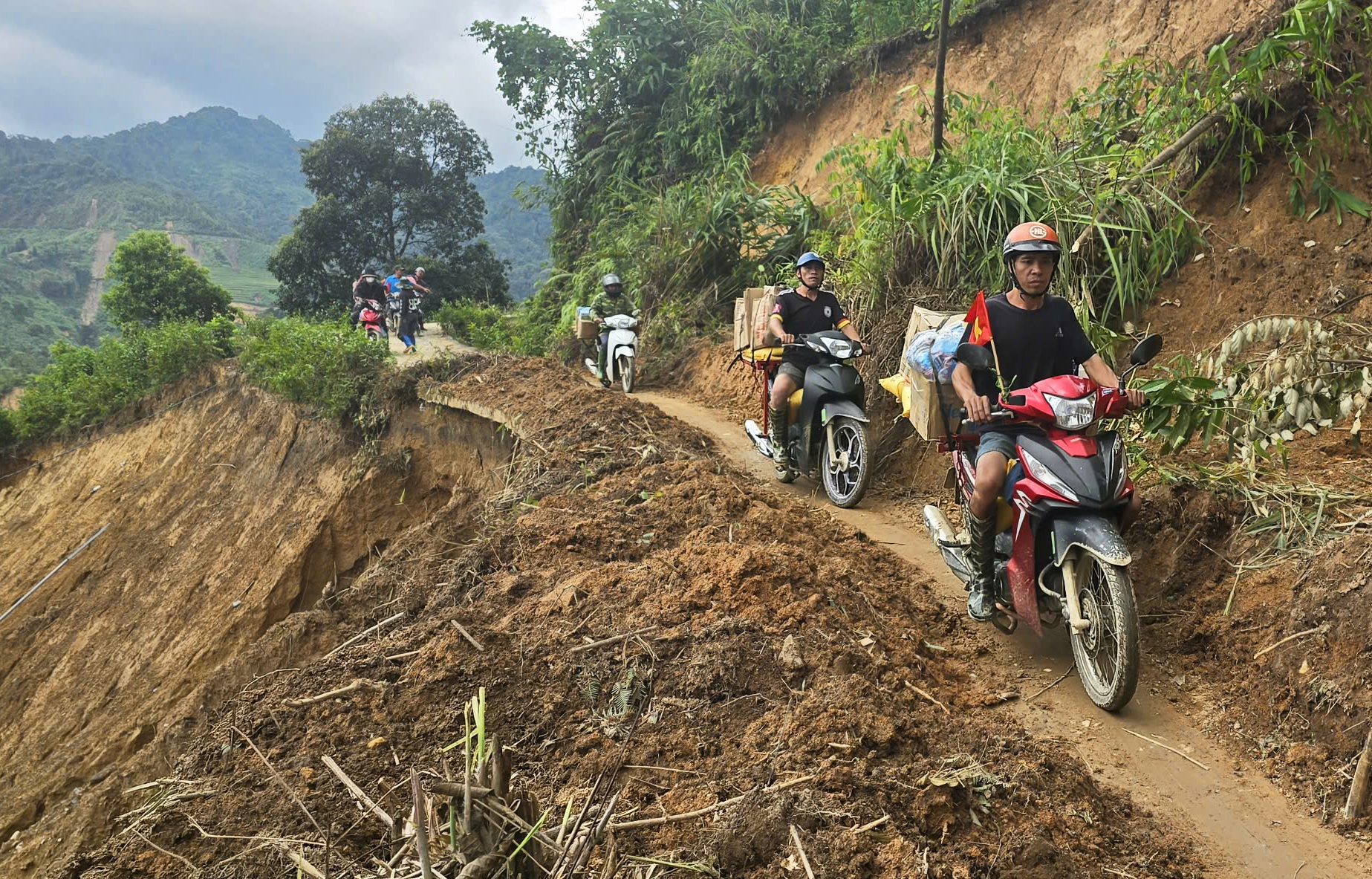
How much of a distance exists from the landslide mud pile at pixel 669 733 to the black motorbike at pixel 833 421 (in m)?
1.19

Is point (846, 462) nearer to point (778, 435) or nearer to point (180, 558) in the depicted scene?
point (778, 435)

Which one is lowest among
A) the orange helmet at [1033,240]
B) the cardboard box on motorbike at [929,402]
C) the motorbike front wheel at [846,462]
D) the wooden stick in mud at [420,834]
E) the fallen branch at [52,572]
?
the fallen branch at [52,572]

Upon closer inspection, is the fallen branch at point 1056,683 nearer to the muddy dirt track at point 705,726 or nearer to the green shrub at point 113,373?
the muddy dirt track at point 705,726

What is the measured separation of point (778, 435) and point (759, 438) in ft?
1.94

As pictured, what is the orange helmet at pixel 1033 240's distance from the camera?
3.80 metres

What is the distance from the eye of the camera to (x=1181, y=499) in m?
4.46

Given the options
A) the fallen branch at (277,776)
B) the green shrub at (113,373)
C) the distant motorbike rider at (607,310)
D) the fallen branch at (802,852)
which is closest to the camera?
the fallen branch at (802,852)

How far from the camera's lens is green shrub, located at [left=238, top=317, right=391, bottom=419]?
1278 cm

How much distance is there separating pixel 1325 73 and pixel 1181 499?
406cm

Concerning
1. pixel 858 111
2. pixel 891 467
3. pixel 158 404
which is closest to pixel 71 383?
pixel 158 404

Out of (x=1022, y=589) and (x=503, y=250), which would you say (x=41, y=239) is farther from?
(x=1022, y=589)

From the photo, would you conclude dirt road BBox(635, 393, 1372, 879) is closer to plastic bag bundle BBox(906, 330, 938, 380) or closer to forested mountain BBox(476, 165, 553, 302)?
plastic bag bundle BBox(906, 330, 938, 380)

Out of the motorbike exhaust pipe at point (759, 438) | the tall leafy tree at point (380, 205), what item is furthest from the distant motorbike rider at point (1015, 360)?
the tall leafy tree at point (380, 205)

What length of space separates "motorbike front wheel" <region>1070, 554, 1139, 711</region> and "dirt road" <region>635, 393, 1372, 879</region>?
117 millimetres
